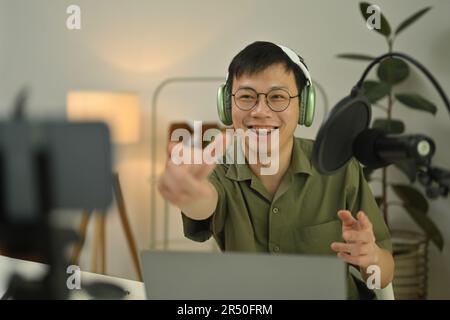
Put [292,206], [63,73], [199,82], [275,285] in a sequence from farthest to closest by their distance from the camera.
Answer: [199,82] < [63,73] < [292,206] < [275,285]

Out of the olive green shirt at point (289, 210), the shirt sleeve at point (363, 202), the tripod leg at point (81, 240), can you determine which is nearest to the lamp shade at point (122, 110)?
the olive green shirt at point (289, 210)

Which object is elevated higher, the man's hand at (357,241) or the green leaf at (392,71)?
the green leaf at (392,71)

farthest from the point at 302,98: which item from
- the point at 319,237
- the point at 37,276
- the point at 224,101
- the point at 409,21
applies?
the point at 409,21

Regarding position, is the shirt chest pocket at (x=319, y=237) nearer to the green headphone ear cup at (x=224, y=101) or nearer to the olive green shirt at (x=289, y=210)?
the olive green shirt at (x=289, y=210)

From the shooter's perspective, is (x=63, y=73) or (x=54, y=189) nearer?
(x=54, y=189)

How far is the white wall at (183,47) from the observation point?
1.67 metres

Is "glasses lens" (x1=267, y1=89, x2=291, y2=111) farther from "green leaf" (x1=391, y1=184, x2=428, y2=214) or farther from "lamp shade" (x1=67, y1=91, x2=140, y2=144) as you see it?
"green leaf" (x1=391, y1=184, x2=428, y2=214)

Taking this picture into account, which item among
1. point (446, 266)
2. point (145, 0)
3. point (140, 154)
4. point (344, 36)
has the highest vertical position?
point (145, 0)

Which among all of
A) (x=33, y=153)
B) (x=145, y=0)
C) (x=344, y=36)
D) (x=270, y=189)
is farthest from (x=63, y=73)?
(x=33, y=153)

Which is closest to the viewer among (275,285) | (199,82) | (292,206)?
(275,285)

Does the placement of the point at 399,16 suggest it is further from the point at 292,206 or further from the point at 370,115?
the point at 370,115

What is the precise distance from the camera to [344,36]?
192 cm
